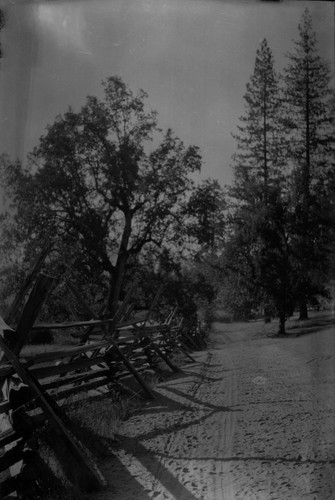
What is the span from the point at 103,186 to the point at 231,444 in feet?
58.8

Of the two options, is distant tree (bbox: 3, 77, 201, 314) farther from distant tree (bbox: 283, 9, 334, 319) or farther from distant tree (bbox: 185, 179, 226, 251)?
distant tree (bbox: 283, 9, 334, 319)

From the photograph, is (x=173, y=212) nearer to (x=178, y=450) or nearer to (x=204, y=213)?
(x=204, y=213)

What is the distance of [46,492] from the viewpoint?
3.59m

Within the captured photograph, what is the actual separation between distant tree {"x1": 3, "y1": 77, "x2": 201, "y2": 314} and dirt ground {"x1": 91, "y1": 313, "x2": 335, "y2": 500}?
13.1m

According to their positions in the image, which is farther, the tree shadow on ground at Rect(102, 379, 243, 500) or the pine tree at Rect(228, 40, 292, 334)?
the pine tree at Rect(228, 40, 292, 334)

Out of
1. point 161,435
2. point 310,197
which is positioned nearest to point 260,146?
point 310,197

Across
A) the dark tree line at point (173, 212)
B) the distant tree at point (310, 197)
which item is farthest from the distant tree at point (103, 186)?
the distant tree at point (310, 197)

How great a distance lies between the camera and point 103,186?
21547 millimetres

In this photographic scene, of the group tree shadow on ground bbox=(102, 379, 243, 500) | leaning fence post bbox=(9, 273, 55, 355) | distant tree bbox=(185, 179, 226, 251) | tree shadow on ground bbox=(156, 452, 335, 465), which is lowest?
tree shadow on ground bbox=(102, 379, 243, 500)

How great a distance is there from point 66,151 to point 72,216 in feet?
9.39

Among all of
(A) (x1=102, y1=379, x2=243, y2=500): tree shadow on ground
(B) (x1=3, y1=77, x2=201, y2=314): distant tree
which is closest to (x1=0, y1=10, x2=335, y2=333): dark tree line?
(B) (x1=3, y1=77, x2=201, y2=314): distant tree

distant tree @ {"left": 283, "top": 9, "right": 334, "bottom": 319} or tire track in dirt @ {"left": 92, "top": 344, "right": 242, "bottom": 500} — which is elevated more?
distant tree @ {"left": 283, "top": 9, "right": 334, "bottom": 319}

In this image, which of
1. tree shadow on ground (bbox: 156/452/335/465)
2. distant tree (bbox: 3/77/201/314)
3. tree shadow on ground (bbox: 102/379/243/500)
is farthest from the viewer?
distant tree (bbox: 3/77/201/314)

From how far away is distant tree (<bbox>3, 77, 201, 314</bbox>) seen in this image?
20141 mm
